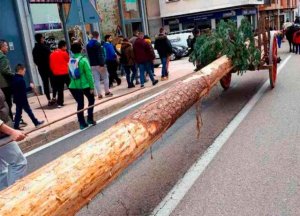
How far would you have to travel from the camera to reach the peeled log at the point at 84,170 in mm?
2564

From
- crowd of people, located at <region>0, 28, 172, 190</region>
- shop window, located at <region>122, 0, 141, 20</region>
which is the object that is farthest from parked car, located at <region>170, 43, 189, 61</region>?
crowd of people, located at <region>0, 28, 172, 190</region>

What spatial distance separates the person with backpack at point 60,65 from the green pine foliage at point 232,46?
3.70 metres

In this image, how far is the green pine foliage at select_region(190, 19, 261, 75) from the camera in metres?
8.00

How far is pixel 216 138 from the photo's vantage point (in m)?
6.11

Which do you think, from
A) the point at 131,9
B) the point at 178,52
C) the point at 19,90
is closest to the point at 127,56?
the point at 19,90

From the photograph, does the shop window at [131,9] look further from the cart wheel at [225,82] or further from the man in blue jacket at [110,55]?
the cart wheel at [225,82]

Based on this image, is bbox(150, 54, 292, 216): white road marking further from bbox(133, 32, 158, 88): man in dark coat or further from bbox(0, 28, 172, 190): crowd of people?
bbox(133, 32, 158, 88): man in dark coat

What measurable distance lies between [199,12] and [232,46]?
3059cm

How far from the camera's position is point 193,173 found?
15.6 feet

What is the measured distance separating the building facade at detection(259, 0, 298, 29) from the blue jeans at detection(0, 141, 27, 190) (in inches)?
1620

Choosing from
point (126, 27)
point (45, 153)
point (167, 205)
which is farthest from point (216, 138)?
point (126, 27)

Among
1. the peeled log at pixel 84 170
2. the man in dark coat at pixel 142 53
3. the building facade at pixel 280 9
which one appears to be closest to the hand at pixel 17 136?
the peeled log at pixel 84 170

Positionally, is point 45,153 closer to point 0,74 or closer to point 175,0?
point 0,74

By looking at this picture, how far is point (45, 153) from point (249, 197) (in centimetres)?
376
